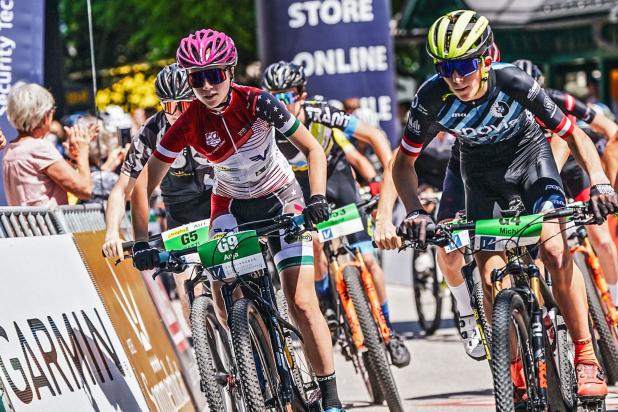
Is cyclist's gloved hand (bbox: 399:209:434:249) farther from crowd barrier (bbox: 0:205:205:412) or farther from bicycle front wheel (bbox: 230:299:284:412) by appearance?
crowd barrier (bbox: 0:205:205:412)

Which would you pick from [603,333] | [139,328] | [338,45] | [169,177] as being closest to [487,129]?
[603,333]

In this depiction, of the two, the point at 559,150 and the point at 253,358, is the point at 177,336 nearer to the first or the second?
the point at 559,150

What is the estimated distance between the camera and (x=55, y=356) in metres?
7.01

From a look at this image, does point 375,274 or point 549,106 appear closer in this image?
point 549,106

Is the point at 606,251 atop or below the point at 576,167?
below

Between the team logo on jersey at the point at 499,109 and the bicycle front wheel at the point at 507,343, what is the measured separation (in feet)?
3.78

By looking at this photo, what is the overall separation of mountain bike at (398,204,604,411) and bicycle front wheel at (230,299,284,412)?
34.9 inches

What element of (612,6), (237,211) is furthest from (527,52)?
(237,211)

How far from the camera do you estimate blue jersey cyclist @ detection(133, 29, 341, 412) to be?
697 cm

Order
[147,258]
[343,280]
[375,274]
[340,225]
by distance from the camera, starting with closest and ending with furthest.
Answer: [147,258] → [340,225] → [343,280] → [375,274]

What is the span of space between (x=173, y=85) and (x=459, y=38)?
2614mm

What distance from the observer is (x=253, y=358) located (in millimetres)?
6535

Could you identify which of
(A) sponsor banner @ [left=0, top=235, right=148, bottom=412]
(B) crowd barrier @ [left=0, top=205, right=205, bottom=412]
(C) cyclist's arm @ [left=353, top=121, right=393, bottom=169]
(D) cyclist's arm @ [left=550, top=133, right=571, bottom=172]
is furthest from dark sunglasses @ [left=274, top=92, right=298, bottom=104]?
(A) sponsor banner @ [left=0, top=235, right=148, bottom=412]

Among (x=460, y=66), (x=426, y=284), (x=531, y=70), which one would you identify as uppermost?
(x=531, y=70)
